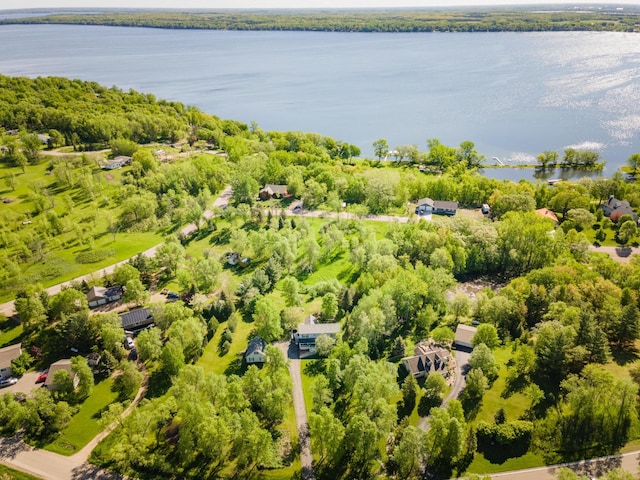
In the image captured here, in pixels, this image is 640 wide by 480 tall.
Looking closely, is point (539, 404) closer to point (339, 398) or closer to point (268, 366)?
point (339, 398)

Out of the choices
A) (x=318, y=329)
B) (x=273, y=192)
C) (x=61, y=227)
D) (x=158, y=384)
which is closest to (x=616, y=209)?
(x=318, y=329)

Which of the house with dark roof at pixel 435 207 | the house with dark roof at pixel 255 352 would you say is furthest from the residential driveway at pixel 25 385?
the house with dark roof at pixel 435 207

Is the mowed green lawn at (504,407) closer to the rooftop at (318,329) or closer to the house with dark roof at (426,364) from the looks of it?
the house with dark roof at (426,364)

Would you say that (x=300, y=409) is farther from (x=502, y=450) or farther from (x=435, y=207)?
(x=435, y=207)

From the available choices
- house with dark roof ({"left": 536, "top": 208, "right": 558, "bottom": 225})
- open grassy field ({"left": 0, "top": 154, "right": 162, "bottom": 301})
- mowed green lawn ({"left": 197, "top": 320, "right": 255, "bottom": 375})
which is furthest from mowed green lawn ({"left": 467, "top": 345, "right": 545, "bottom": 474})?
open grassy field ({"left": 0, "top": 154, "right": 162, "bottom": 301})

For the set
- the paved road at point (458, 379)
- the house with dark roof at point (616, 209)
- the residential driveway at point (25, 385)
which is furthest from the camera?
the house with dark roof at point (616, 209)

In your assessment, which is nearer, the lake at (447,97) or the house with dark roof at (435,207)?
the house with dark roof at (435,207)
